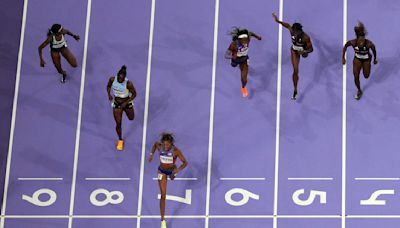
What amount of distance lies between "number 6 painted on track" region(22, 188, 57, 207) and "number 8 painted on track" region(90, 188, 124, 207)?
0.62 metres

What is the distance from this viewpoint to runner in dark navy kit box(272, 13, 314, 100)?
14.8 metres

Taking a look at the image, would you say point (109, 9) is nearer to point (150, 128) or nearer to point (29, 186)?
point (150, 128)

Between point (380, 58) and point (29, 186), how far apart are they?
609cm

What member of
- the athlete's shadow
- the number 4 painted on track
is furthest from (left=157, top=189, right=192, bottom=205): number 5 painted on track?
the athlete's shadow

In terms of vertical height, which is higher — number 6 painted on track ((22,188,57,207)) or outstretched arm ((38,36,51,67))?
outstretched arm ((38,36,51,67))

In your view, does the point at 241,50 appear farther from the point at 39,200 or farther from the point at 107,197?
the point at 39,200

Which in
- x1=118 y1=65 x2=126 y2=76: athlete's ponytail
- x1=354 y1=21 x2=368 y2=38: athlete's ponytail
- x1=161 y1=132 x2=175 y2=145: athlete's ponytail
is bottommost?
x1=161 y1=132 x2=175 y2=145: athlete's ponytail

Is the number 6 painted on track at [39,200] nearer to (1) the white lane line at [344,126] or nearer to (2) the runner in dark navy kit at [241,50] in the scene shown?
(2) the runner in dark navy kit at [241,50]

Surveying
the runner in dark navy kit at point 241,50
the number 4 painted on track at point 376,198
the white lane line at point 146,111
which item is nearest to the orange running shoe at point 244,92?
the runner in dark navy kit at point 241,50

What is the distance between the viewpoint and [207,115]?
611 inches

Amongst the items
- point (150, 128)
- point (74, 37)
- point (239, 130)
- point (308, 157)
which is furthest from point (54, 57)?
point (308, 157)

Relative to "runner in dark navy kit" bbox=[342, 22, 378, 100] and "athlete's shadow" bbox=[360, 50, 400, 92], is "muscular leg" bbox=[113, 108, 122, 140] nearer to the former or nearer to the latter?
"runner in dark navy kit" bbox=[342, 22, 378, 100]

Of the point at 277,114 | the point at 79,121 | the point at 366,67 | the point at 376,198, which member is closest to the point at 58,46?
the point at 79,121

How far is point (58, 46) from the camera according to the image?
15.4 metres
